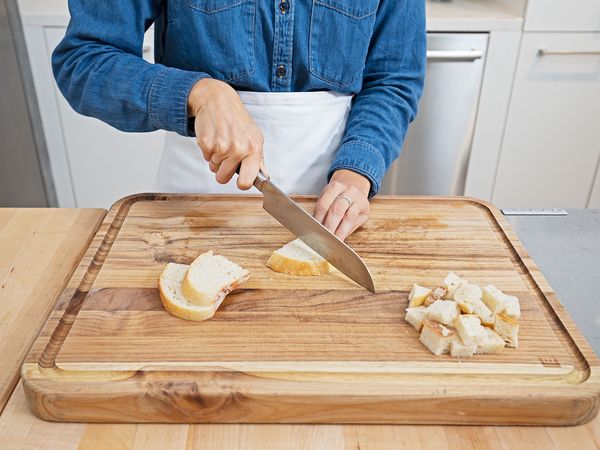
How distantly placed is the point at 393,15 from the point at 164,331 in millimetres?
781

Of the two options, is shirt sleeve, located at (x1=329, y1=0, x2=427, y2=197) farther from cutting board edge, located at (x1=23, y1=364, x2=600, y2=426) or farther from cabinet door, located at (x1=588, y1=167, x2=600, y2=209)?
cabinet door, located at (x1=588, y1=167, x2=600, y2=209)

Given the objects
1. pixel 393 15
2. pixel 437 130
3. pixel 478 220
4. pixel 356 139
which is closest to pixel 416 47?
pixel 393 15

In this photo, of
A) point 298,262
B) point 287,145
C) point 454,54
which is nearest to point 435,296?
point 298,262

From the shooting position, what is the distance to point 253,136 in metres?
0.94

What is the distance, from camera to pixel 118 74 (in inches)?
39.5

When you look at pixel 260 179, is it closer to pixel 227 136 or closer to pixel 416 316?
pixel 227 136

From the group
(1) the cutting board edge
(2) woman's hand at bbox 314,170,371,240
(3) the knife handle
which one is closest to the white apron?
(2) woman's hand at bbox 314,170,371,240

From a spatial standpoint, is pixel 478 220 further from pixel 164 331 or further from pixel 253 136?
pixel 164 331

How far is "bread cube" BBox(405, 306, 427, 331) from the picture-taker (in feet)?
2.60

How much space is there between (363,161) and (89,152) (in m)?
1.51

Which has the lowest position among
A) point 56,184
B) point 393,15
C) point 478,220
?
point 56,184

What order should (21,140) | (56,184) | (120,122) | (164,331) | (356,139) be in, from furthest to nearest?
1. (56,184)
2. (21,140)
3. (356,139)
4. (120,122)
5. (164,331)

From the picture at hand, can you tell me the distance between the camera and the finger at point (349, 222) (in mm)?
1010

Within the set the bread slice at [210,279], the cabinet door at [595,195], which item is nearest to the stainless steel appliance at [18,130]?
the bread slice at [210,279]
